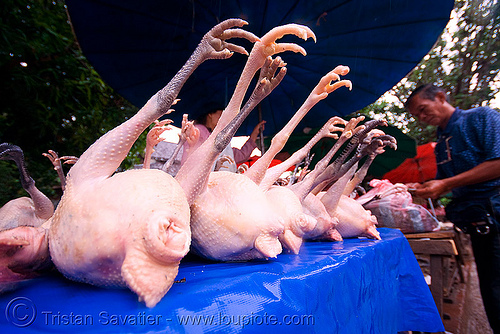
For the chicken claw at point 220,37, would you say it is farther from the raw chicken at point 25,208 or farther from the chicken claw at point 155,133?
the raw chicken at point 25,208

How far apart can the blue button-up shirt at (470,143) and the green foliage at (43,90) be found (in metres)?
3.37

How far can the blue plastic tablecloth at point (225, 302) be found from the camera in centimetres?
49

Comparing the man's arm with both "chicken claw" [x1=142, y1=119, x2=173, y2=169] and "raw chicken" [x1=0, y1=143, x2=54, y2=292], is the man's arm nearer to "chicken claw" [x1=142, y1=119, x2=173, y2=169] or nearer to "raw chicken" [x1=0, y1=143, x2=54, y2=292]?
"chicken claw" [x1=142, y1=119, x2=173, y2=169]

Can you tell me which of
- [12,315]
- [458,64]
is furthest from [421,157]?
[12,315]

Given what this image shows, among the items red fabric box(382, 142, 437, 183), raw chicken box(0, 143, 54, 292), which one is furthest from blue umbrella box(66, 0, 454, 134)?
red fabric box(382, 142, 437, 183)

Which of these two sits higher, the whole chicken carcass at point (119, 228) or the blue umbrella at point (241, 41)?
the blue umbrella at point (241, 41)

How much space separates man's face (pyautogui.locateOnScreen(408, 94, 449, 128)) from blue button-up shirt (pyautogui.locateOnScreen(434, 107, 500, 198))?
116mm

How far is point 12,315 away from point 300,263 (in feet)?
2.47

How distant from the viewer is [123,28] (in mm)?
1752

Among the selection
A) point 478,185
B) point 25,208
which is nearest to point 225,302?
point 25,208

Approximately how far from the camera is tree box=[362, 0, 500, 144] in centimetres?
570

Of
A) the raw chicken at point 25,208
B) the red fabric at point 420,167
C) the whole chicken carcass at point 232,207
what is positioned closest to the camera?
the whole chicken carcass at point 232,207

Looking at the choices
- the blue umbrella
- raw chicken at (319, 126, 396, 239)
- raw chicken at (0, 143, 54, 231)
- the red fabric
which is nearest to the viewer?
raw chicken at (0, 143, 54, 231)

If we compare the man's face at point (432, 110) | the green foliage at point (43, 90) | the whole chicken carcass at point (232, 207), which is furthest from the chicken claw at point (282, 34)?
the green foliage at point (43, 90)
